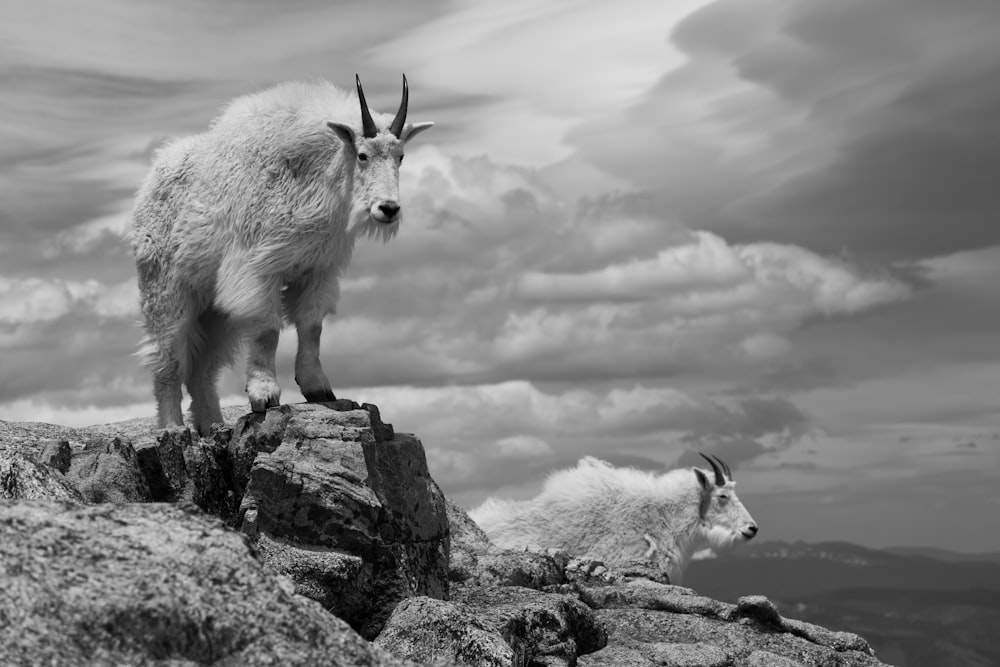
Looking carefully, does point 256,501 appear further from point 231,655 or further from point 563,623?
point 231,655

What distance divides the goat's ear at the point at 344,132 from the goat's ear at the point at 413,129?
0.59 metres

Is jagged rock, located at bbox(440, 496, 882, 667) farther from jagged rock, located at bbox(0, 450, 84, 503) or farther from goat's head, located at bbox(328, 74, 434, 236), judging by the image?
jagged rock, located at bbox(0, 450, 84, 503)

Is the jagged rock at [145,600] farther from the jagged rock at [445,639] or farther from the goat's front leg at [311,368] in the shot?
the goat's front leg at [311,368]

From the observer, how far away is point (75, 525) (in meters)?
4.64

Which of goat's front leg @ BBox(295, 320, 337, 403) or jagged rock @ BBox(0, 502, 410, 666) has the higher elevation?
goat's front leg @ BBox(295, 320, 337, 403)

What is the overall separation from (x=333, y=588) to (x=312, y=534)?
2.26 feet

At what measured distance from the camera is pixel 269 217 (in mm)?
12727

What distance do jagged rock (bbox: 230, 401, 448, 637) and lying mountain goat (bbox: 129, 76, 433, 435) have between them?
3.60 ft

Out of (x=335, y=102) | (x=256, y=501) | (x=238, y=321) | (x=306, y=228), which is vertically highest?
(x=335, y=102)

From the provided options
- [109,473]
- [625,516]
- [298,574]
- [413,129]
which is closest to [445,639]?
[298,574]

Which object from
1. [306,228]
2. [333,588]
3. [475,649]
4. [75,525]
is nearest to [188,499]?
[333,588]

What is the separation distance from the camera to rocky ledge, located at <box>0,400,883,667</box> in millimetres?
4289

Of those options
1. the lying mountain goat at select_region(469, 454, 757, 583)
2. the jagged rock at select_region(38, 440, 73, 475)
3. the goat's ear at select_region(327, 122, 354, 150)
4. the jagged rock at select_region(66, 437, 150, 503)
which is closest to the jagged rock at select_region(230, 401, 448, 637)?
the jagged rock at select_region(66, 437, 150, 503)

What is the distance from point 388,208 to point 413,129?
4.10ft
